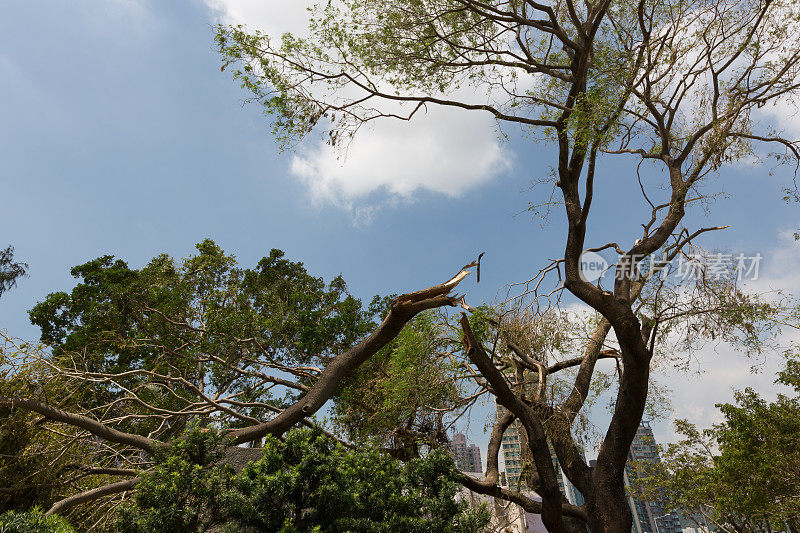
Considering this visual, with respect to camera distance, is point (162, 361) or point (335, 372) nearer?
point (335, 372)

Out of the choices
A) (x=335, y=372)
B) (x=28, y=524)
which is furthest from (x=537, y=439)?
(x=28, y=524)

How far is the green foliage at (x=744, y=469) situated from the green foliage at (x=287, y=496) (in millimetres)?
7565

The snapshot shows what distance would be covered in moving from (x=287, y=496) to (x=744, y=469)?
10752 mm

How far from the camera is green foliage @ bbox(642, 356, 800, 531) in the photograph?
920 centimetres

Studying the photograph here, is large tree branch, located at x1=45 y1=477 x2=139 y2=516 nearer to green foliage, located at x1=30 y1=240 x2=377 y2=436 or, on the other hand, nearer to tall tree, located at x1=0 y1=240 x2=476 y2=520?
tall tree, located at x1=0 y1=240 x2=476 y2=520

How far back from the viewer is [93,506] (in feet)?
19.7

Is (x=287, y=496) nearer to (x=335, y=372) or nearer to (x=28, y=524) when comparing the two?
(x=28, y=524)

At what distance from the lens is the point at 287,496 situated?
383 centimetres

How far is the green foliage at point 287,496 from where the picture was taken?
146 inches

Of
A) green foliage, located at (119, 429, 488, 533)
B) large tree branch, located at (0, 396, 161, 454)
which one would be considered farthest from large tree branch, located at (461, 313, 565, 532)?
large tree branch, located at (0, 396, 161, 454)

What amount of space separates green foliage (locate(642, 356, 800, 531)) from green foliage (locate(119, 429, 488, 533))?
7565 mm

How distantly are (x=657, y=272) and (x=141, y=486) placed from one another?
6251 mm

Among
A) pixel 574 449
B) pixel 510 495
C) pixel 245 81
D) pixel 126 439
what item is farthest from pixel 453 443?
pixel 245 81

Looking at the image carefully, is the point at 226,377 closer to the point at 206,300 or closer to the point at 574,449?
the point at 206,300
